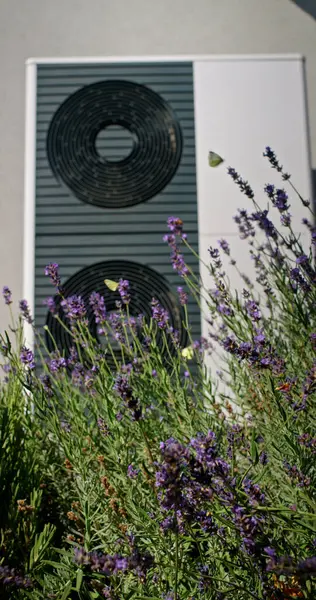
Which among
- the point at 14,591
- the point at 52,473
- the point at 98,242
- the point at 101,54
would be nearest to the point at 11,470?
the point at 52,473

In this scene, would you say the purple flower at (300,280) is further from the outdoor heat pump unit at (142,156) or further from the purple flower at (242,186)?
the outdoor heat pump unit at (142,156)

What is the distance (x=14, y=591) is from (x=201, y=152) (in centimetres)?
363

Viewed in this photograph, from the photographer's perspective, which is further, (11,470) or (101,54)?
(101,54)

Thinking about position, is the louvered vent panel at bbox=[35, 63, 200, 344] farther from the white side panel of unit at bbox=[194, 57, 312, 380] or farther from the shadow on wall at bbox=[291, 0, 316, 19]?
the shadow on wall at bbox=[291, 0, 316, 19]

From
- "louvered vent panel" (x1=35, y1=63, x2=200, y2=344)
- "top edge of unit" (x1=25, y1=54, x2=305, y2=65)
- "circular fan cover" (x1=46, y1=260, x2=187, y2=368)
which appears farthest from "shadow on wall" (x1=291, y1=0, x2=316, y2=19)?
"circular fan cover" (x1=46, y1=260, x2=187, y2=368)

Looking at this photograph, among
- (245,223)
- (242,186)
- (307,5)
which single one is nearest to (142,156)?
(307,5)

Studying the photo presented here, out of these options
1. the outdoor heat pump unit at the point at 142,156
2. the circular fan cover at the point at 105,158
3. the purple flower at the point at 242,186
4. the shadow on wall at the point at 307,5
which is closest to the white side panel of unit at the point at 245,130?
the outdoor heat pump unit at the point at 142,156

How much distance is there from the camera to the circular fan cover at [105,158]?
15.3 ft

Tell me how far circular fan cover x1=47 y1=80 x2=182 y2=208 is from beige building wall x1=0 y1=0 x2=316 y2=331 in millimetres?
1046

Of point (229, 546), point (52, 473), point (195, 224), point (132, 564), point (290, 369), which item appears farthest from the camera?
point (195, 224)

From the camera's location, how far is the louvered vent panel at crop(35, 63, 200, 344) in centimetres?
454

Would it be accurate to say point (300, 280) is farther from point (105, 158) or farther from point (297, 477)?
point (105, 158)

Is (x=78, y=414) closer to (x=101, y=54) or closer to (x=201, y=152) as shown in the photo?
(x=201, y=152)

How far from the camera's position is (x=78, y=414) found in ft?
5.57
